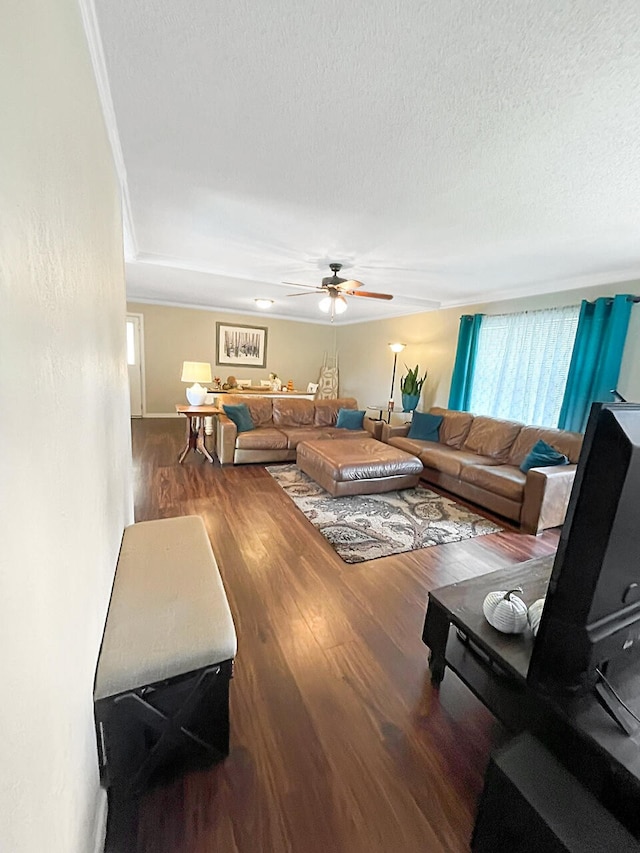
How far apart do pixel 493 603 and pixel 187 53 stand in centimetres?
223

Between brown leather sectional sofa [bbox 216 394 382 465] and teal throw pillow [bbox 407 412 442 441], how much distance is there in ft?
1.64

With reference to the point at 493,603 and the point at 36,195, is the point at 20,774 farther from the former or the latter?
the point at 493,603

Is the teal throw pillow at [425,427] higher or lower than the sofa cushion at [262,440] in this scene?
higher

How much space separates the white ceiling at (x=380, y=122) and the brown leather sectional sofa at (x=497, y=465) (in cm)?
177

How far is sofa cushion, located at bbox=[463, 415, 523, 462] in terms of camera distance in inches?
150

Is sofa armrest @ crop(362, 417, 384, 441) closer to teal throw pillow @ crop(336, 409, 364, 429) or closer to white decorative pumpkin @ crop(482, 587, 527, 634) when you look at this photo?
teal throw pillow @ crop(336, 409, 364, 429)

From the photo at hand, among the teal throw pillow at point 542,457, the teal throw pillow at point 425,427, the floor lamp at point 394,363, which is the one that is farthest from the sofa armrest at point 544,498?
the floor lamp at point 394,363

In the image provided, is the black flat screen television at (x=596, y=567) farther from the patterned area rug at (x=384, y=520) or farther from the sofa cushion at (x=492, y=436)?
the sofa cushion at (x=492, y=436)

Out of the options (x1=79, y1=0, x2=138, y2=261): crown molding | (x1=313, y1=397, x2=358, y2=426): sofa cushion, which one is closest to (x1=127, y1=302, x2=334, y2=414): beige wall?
(x1=313, y1=397, x2=358, y2=426): sofa cushion

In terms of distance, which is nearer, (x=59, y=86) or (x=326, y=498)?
(x=59, y=86)

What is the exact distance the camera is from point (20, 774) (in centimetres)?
48

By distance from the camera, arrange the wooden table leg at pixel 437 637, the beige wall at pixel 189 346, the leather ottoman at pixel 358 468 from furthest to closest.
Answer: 1. the beige wall at pixel 189 346
2. the leather ottoman at pixel 358 468
3. the wooden table leg at pixel 437 637

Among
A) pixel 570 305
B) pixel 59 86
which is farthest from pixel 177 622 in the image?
pixel 570 305

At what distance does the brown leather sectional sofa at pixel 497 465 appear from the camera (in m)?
2.90
